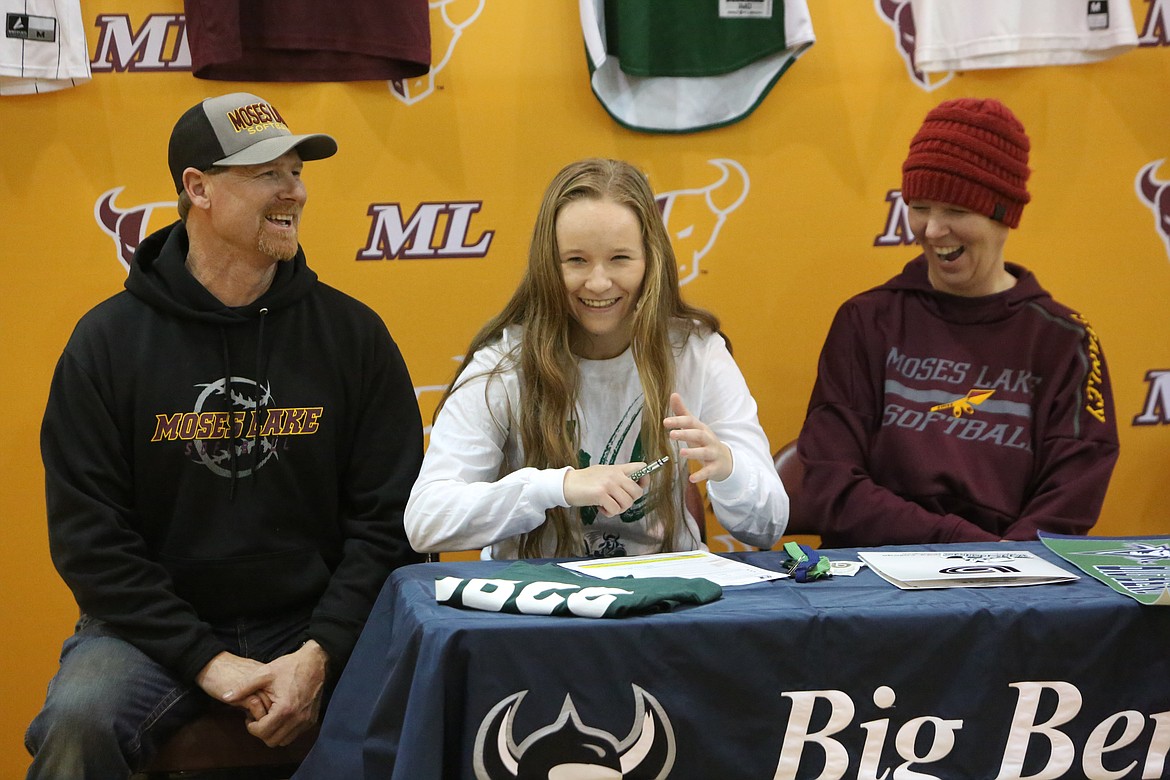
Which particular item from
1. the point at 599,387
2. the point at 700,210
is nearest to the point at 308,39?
the point at 700,210

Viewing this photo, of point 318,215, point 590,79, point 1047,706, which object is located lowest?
point 1047,706

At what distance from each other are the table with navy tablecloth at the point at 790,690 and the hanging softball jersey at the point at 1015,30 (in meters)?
1.80

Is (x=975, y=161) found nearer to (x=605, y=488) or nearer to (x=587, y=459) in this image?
(x=587, y=459)

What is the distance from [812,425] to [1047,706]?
1069 millimetres

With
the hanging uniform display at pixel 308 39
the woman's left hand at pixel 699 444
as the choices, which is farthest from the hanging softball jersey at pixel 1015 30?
the woman's left hand at pixel 699 444

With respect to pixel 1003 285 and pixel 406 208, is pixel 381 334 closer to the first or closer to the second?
pixel 406 208

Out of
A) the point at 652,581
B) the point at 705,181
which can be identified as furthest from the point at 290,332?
the point at 705,181

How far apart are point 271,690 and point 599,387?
83 centimetres

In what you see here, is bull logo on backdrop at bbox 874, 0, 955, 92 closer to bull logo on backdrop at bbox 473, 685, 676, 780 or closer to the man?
the man

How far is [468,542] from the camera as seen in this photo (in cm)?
202

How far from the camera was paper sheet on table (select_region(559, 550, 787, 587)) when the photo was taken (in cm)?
176

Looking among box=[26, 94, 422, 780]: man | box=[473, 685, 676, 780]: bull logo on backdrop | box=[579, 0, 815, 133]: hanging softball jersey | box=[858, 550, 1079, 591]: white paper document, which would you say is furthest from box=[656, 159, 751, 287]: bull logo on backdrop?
box=[473, 685, 676, 780]: bull logo on backdrop

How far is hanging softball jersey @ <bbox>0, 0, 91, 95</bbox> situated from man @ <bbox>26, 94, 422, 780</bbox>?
1.96 feet

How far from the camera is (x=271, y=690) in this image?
6.86 ft
